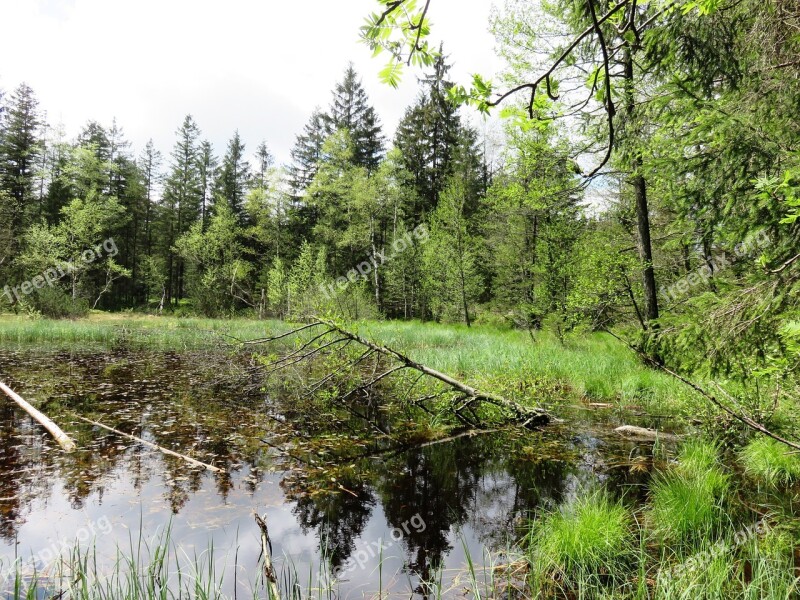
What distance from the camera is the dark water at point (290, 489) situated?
342 cm

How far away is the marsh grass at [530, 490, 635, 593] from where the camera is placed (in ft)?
9.33

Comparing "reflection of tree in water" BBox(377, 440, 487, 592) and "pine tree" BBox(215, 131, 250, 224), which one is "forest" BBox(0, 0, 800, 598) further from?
"pine tree" BBox(215, 131, 250, 224)

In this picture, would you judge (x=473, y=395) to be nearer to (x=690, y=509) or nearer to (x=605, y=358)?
(x=690, y=509)

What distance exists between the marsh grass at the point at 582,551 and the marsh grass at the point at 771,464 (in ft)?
6.34

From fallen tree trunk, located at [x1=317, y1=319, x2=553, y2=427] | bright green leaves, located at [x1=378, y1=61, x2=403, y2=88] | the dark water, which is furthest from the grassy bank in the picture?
bright green leaves, located at [x1=378, y1=61, x2=403, y2=88]

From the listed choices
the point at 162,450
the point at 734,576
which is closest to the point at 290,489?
Answer: the point at 162,450

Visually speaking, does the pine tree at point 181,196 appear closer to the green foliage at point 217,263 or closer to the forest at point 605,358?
the green foliage at point 217,263

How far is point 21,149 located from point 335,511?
1758 inches

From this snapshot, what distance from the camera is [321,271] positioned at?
81.6ft

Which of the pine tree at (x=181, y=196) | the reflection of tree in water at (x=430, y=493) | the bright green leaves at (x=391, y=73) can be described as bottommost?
the reflection of tree in water at (x=430, y=493)

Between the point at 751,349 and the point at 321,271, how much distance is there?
22565 millimetres

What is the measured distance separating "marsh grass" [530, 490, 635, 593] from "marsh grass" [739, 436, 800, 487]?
6.34ft

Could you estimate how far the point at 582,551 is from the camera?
9.66ft

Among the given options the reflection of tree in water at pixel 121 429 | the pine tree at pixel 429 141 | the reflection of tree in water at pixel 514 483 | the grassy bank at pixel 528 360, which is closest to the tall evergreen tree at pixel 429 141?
the pine tree at pixel 429 141
